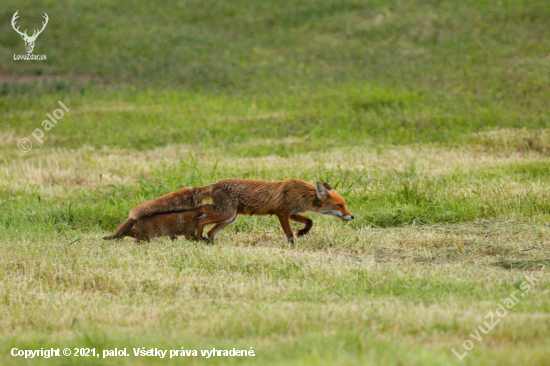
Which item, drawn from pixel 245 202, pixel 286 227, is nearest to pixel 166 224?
pixel 245 202

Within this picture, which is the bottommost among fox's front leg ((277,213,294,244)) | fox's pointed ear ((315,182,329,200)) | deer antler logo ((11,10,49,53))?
fox's front leg ((277,213,294,244))

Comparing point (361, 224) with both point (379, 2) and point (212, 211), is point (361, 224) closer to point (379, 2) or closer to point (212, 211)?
point (212, 211)

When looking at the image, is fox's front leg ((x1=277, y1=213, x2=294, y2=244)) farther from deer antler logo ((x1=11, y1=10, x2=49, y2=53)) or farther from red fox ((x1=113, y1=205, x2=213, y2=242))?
deer antler logo ((x1=11, y1=10, x2=49, y2=53))

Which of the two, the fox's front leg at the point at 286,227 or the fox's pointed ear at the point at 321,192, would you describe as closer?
the fox's pointed ear at the point at 321,192

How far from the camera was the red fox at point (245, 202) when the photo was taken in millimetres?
8492

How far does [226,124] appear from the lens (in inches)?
800

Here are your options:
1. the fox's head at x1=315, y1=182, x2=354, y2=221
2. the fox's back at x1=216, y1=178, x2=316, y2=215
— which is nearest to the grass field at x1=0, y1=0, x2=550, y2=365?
the fox's head at x1=315, y1=182, x2=354, y2=221

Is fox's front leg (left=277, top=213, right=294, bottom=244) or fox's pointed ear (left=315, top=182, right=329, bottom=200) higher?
fox's pointed ear (left=315, top=182, right=329, bottom=200)

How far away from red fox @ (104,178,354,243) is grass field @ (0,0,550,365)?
0.42m

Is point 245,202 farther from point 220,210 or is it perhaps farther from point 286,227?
point 286,227

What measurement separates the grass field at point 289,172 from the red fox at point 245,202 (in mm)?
418

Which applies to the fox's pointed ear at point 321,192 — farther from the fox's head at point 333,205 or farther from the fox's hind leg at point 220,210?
the fox's hind leg at point 220,210

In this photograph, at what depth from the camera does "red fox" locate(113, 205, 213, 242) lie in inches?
339

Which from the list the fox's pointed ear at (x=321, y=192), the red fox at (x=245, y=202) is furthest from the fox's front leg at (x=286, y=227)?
the fox's pointed ear at (x=321, y=192)
